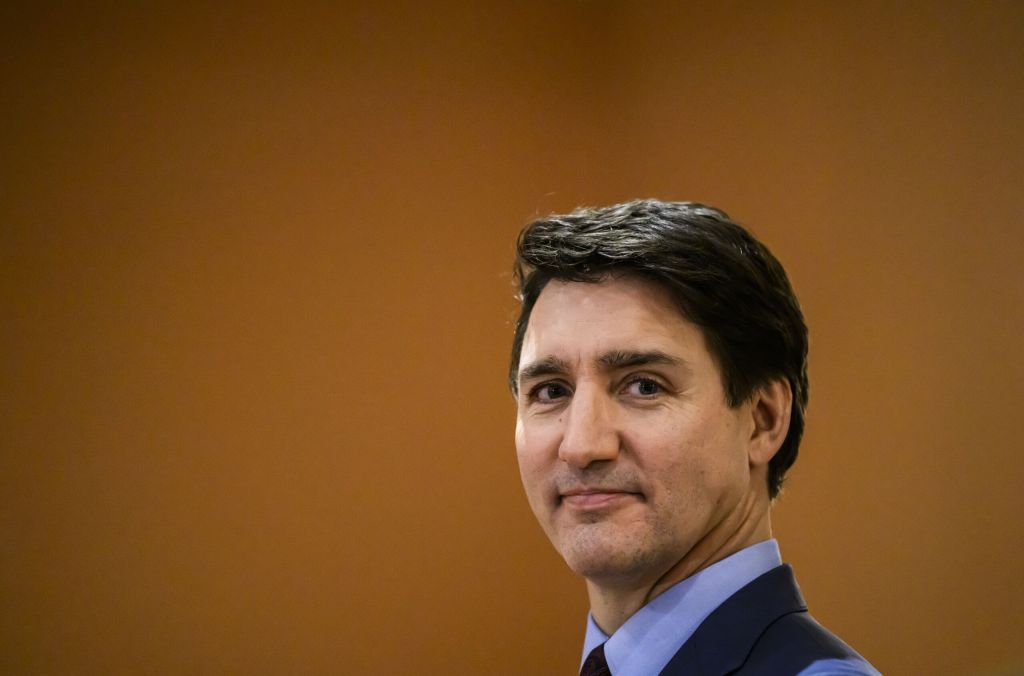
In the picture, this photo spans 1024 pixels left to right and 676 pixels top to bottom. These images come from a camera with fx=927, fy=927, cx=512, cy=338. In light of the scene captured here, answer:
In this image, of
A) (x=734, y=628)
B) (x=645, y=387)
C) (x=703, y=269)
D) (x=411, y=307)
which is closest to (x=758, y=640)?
(x=734, y=628)

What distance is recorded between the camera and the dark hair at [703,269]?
1.05 meters

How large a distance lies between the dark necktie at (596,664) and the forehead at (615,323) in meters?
0.34

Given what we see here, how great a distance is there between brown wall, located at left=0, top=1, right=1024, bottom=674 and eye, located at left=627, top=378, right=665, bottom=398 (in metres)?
1.20

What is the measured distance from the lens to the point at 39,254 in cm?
234

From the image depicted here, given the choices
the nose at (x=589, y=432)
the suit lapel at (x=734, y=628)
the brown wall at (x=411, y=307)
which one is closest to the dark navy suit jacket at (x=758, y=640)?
the suit lapel at (x=734, y=628)

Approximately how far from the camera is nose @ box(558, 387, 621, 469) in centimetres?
98

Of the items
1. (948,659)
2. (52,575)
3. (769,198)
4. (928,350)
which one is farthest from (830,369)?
(52,575)

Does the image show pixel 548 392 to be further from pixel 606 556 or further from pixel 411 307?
pixel 411 307

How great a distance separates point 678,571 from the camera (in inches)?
40.7

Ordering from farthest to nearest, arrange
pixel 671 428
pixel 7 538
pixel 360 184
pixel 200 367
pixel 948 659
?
pixel 360 184 → pixel 200 367 → pixel 7 538 → pixel 948 659 → pixel 671 428

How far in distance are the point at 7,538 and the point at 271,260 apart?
0.97m

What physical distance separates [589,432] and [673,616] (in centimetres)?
22

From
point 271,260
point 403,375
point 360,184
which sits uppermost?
point 360,184

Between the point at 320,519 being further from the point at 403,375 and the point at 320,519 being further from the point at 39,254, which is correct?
the point at 39,254
